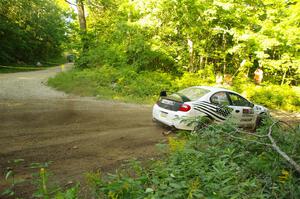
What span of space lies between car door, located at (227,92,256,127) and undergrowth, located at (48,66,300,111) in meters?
5.47

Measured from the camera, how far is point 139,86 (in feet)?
47.3

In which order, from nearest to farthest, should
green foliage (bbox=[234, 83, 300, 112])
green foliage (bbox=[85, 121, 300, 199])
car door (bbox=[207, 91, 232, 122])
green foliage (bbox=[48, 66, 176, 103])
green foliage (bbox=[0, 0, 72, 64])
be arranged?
green foliage (bbox=[85, 121, 300, 199]) < car door (bbox=[207, 91, 232, 122]) < green foliage (bbox=[48, 66, 176, 103]) < green foliage (bbox=[234, 83, 300, 112]) < green foliage (bbox=[0, 0, 72, 64])

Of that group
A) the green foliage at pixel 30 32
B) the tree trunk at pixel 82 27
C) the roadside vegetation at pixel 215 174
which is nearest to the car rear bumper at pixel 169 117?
the roadside vegetation at pixel 215 174

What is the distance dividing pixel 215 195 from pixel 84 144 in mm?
4677

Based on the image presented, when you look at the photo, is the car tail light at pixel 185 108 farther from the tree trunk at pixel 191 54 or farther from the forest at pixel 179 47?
the tree trunk at pixel 191 54

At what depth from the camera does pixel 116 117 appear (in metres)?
9.27

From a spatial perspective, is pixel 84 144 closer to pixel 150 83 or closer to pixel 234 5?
pixel 150 83

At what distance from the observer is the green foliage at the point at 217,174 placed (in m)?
2.19

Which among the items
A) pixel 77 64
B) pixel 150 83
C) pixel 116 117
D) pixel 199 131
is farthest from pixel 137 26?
pixel 199 131

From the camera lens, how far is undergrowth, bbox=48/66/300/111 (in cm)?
1368

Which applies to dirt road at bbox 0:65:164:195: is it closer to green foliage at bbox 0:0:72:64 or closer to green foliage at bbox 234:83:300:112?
green foliage at bbox 234:83:300:112

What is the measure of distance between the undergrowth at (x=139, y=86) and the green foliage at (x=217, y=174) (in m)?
9.54

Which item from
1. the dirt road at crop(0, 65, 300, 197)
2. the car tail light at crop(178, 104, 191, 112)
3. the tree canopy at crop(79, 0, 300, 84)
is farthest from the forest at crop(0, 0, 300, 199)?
the car tail light at crop(178, 104, 191, 112)

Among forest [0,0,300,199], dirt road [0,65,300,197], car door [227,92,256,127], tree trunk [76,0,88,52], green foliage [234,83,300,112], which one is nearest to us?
dirt road [0,65,300,197]
